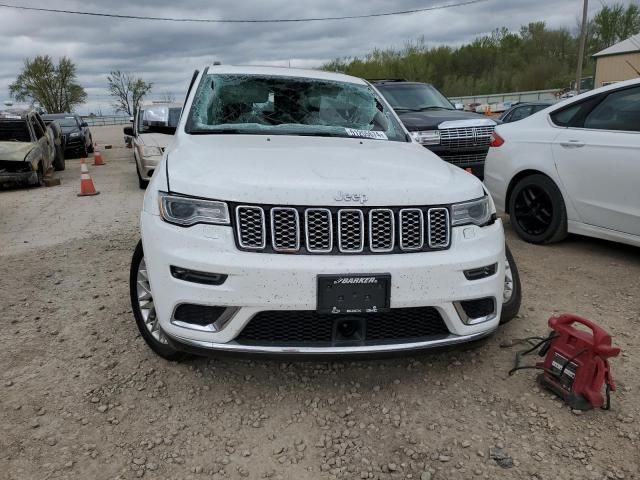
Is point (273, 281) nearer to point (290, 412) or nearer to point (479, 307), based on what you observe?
point (290, 412)

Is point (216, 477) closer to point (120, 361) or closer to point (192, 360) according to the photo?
point (192, 360)

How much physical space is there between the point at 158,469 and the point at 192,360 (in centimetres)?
83

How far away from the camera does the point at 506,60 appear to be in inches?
2474

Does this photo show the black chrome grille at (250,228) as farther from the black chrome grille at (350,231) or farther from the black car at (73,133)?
the black car at (73,133)

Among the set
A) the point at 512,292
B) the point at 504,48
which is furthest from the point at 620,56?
the point at 512,292

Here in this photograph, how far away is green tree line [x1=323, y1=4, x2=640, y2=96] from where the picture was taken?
168 ft

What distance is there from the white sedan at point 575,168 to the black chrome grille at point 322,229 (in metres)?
2.86

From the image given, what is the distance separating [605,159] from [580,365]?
261 centimetres

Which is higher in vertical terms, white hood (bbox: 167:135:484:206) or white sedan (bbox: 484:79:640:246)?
white hood (bbox: 167:135:484:206)

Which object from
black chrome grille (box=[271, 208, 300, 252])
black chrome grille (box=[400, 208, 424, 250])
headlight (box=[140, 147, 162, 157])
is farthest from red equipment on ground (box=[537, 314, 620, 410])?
headlight (box=[140, 147, 162, 157])

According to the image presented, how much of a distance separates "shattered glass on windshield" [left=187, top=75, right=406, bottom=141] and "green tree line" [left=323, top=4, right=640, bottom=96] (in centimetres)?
5098

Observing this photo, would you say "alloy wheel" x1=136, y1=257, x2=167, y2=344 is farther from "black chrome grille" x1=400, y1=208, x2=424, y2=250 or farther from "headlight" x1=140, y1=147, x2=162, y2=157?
"headlight" x1=140, y1=147, x2=162, y2=157

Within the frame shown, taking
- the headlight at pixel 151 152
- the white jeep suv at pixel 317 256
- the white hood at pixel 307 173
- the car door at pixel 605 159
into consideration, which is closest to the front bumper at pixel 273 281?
the white jeep suv at pixel 317 256

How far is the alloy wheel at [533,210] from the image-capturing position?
5172 millimetres
